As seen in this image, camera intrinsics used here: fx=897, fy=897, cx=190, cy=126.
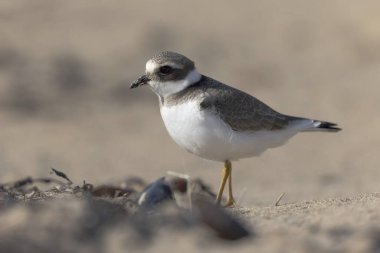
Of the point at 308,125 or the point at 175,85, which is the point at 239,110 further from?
the point at 308,125

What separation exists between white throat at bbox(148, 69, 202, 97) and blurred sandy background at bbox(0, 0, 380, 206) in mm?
1627

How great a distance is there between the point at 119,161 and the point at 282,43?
5132mm

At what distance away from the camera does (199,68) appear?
45.3 ft

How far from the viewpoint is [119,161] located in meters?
10.1

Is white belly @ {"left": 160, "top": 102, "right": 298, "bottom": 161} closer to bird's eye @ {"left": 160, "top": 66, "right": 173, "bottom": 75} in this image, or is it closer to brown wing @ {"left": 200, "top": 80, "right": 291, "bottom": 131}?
brown wing @ {"left": 200, "top": 80, "right": 291, "bottom": 131}

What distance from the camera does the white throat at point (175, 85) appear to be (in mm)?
5895

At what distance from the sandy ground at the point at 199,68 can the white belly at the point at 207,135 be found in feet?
4.89

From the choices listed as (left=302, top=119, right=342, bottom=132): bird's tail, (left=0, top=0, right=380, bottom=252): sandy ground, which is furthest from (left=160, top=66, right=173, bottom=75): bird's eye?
(left=0, top=0, right=380, bottom=252): sandy ground

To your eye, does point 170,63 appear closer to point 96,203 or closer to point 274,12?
point 96,203

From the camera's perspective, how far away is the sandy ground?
31.2ft

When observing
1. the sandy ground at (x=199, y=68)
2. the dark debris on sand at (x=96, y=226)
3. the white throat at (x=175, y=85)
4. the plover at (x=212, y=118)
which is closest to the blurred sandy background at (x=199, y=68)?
the sandy ground at (x=199, y=68)

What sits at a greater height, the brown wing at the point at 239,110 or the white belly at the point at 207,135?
the brown wing at the point at 239,110

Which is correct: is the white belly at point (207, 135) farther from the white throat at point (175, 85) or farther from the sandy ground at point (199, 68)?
the sandy ground at point (199, 68)

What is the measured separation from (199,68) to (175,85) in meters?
7.93
